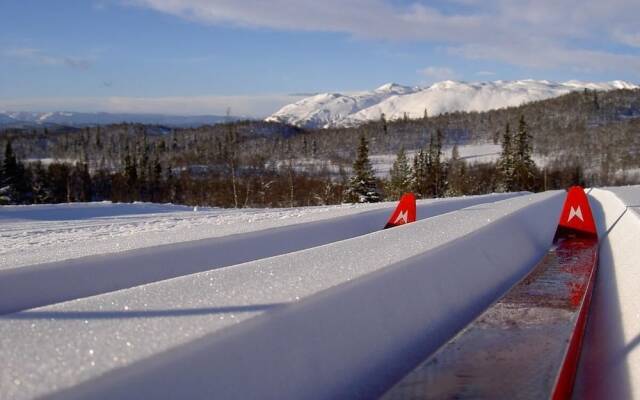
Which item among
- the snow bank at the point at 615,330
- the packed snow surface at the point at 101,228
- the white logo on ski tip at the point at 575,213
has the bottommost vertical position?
the snow bank at the point at 615,330

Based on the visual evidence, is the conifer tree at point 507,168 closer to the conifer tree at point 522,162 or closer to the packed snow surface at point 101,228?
the conifer tree at point 522,162

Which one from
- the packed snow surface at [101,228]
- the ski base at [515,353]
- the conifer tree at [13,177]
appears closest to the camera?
the ski base at [515,353]

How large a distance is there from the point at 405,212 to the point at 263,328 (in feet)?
28.0

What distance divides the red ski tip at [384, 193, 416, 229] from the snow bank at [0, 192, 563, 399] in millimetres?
4948

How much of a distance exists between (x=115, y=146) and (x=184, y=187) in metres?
79.2

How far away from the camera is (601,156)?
491ft

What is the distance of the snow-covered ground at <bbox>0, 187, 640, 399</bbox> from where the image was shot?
2803 mm

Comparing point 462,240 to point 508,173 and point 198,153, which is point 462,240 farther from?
point 198,153

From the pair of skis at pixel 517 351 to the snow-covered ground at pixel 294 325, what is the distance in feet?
0.73

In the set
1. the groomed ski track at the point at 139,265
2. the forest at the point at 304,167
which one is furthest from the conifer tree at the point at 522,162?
the groomed ski track at the point at 139,265

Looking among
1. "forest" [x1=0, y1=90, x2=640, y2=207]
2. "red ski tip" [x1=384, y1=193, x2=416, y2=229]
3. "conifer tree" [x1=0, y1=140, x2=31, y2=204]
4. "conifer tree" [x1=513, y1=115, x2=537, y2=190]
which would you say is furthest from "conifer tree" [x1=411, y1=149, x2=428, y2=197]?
"red ski tip" [x1=384, y1=193, x2=416, y2=229]

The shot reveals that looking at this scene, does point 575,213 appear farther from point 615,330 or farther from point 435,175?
point 435,175

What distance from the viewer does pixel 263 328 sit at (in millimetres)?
3562

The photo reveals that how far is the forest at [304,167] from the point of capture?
210 feet
